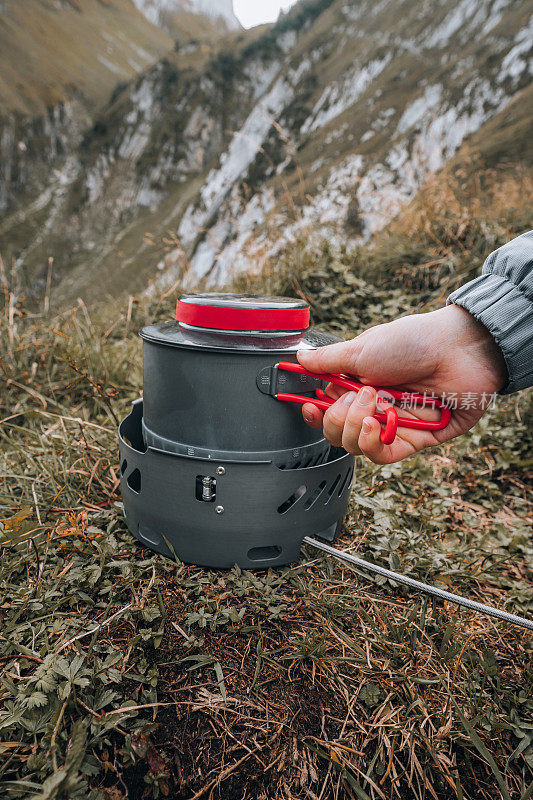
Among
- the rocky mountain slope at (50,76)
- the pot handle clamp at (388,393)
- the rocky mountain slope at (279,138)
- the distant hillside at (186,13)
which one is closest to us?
the pot handle clamp at (388,393)

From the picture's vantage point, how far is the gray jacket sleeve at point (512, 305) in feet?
4.28

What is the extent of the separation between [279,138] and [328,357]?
4317 cm

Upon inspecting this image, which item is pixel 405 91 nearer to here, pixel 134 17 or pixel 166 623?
pixel 166 623

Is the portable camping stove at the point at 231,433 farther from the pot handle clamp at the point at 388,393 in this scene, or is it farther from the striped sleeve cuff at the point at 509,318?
the striped sleeve cuff at the point at 509,318

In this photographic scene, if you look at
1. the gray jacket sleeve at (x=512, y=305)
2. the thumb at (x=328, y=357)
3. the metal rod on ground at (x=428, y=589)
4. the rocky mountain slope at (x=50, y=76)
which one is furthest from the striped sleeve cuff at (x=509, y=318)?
the rocky mountain slope at (x=50, y=76)

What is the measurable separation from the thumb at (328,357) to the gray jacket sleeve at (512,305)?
0.40m

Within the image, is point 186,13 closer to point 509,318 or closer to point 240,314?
point 240,314

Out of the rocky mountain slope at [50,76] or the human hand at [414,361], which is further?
the rocky mountain slope at [50,76]

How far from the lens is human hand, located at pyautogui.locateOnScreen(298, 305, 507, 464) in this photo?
4.42 ft

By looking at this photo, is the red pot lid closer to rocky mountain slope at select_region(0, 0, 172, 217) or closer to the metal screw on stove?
the metal screw on stove

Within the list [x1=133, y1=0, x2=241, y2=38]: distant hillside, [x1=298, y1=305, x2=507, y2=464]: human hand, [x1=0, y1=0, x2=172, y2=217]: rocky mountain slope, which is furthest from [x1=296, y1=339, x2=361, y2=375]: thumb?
[x1=133, y1=0, x2=241, y2=38]: distant hillside

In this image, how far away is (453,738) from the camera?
1.09 m

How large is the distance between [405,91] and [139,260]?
27.0m

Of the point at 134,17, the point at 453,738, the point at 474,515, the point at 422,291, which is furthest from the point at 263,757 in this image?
the point at 134,17
